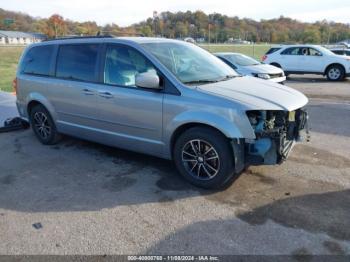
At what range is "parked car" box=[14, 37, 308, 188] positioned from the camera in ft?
13.5

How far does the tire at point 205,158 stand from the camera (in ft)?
13.7

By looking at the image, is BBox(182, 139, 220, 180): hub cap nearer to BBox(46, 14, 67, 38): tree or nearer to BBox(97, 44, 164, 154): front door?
BBox(97, 44, 164, 154): front door

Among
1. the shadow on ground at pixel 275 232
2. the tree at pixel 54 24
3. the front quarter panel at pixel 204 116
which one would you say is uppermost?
the tree at pixel 54 24

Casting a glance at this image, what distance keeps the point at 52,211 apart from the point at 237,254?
2.06 meters

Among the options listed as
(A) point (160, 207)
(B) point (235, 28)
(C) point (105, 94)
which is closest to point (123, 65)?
(C) point (105, 94)

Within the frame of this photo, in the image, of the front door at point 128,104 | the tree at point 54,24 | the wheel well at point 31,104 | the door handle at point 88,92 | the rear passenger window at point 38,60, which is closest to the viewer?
the front door at point 128,104

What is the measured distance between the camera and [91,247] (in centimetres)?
→ 328

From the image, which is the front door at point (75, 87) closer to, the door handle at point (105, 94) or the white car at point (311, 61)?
the door handle at point (105, 94)

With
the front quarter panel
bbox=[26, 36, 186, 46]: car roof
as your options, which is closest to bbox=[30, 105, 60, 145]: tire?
bbox=[26, 36, 186, 46]: car roof

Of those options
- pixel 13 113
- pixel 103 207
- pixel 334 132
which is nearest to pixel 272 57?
pixel 334 132

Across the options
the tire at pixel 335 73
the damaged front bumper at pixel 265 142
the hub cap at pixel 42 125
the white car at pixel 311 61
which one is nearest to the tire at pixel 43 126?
the hub cap at pixel 42 125

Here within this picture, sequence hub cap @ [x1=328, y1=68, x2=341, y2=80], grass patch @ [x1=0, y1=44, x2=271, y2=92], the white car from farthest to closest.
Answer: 1. hub cap @ [x1=328, y1=68, x2=341, y2=80]
2. the white car
3. grass patch @ [x1=0, y1=44, x2=271, y2=92]

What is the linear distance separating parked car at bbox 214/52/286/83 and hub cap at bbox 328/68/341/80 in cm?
552

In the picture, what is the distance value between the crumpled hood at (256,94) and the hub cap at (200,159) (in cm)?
63
